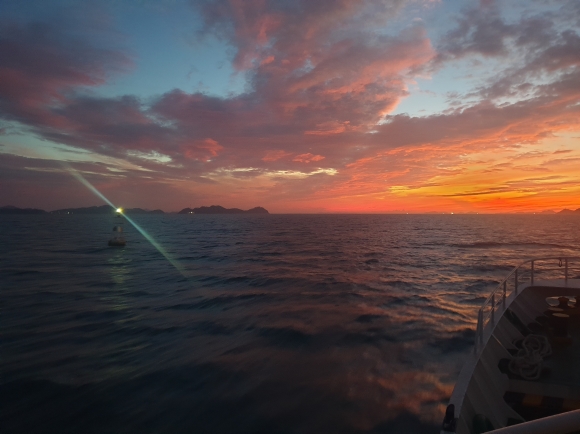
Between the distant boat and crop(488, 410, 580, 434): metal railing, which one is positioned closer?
crop(488, 410, 580, 434): metal railing

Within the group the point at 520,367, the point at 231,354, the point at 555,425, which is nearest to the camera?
the point at 555,425

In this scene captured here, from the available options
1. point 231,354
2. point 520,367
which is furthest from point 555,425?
point 231,354

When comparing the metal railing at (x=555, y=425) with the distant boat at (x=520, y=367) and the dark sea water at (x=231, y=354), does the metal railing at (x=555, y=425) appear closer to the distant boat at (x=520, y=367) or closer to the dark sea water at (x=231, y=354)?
the distant boat at (x=520, y=367)

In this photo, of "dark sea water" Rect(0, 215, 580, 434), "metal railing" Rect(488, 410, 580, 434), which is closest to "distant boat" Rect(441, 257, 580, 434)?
"dark sea water" Rect(0, 215, 580, 434)

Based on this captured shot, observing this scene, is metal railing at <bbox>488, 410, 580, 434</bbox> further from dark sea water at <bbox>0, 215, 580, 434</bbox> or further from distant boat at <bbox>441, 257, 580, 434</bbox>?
dark sea water at <bbox>0, 215, 580, 434</bbox>

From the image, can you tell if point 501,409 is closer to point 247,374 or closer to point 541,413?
point 541,413

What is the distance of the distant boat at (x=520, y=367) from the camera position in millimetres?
5426

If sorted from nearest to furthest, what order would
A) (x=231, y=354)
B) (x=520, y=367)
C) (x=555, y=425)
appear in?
(x=555, y=425)
(x=520, y=367)
(x=231, y=354)

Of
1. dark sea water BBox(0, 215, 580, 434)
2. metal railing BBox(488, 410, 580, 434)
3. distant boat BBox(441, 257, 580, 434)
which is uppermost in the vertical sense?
metal railing BBox(488, 410, 580, 434)

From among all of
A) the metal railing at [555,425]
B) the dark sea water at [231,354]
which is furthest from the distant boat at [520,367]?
the metal railing at [555,425]

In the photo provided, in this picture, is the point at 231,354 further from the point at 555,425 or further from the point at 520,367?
the point at 555,425

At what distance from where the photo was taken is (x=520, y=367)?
7.30 meters

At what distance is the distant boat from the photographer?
5.43m

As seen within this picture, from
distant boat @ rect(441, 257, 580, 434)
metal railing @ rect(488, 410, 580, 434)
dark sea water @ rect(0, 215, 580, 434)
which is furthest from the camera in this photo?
dark sea water @ rect(0, 215, 580, 434)
